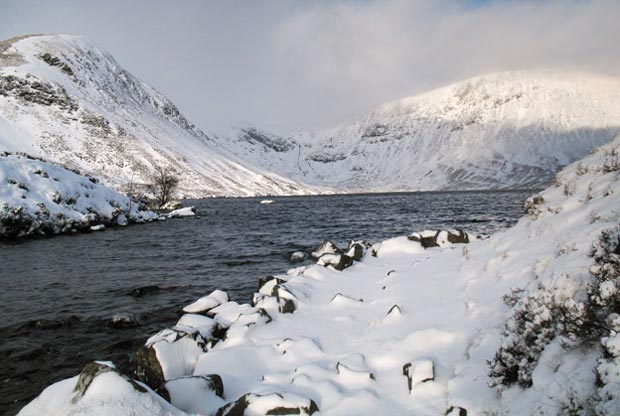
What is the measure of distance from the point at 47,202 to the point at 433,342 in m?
45.0

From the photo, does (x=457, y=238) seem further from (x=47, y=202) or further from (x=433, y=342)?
(x=47, y=202)

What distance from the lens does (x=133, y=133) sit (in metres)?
184

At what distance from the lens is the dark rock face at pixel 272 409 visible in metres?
6.34

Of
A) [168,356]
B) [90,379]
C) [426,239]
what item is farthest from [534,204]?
[90,379]

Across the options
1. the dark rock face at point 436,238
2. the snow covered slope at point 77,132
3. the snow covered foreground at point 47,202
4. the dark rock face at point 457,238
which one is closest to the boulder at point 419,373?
the dark rock face at point 436,238

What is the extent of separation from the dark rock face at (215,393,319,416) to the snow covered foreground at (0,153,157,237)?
39.2m

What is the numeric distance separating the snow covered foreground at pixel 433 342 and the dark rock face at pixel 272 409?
0.8 inches

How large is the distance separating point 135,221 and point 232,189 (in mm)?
142803

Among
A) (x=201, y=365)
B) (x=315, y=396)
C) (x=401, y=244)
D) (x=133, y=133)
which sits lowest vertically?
(x=201, y=365)

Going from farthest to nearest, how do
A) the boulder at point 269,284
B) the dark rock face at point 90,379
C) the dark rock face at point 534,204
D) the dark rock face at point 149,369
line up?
1. the boulder at point 269,284
2. the dark rock face at point 534,204
3. the dark rock face at point 149,369
4. the dark rock face at point 90,379

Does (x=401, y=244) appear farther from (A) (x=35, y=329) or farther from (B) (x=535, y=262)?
(A) (x=35, y=329)

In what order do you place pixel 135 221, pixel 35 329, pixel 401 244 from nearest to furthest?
pixel 35 329 < pixel 401 244 < pixel 135 221

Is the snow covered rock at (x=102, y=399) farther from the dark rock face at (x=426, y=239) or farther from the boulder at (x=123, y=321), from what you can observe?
the dark rock face at (x=426, y=239)

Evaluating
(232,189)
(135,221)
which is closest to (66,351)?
(135,221)
